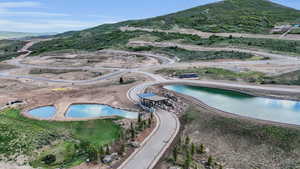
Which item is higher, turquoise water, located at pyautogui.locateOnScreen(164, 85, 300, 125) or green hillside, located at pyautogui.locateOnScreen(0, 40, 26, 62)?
green hillside, located at pyautogui.locateOnScreen(0, 40, 26, 62)

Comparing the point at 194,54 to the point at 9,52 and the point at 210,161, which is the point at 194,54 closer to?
the point at 210,161

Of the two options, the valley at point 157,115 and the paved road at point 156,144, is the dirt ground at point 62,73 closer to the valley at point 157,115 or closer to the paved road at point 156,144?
the valley at point 157,115

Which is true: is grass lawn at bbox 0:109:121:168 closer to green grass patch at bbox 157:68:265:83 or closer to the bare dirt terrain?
green grass patch at bbox 157:68:265:83

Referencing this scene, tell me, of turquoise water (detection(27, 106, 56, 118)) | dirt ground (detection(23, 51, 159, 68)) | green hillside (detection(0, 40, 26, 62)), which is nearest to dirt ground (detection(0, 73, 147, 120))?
turquoise water (detection(27, 106, 56, 118))

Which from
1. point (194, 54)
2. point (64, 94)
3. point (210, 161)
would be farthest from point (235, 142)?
point (194, 54)

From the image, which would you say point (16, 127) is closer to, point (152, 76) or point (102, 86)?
point (102, 86)

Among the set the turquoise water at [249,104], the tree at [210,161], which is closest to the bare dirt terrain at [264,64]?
the turquoise water at [249,104]
